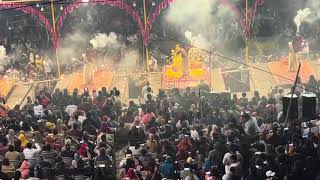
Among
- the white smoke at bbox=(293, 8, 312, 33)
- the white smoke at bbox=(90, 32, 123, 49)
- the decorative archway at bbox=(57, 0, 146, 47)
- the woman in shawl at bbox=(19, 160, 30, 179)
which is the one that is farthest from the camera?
the white smoke at bbox=(90, 32, 123, 49)

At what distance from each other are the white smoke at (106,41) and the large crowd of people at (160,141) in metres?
4.65

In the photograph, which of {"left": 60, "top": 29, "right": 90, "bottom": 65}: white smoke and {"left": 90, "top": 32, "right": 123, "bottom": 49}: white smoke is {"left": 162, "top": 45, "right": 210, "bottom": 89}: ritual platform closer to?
{"left": 90, "top": 32, "right": 123, "bottom": 49}: white smoke

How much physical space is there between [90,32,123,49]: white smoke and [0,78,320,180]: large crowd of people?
4654 millimetres

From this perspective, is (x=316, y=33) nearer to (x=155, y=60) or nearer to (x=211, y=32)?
(x=211, y=32)

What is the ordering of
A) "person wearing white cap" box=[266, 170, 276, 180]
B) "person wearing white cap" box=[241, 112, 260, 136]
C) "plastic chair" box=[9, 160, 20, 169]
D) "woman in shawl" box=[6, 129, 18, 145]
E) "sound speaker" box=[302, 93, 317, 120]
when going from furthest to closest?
"person wearing white cap" box=[241, 112, 260, 136] < "woman in shawl" box=[6, 129, 18, 145] < "plastic chair" box=[9, 160, 20, 169] < "sound speaker" box=[302, 93, 317, 120] < "person wearing white cap" box=[266, 170, 276, 180]

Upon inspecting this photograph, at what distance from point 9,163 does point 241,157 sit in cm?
560

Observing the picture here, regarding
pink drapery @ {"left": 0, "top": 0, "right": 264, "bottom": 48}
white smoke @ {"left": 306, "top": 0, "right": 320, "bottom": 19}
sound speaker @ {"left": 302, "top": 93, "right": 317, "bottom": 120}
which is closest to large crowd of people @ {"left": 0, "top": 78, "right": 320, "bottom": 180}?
sound speaker @ {"left": 302, "top": 93, "right": 317, "bottom": 120}

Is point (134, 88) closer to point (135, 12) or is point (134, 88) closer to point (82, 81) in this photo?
point (82, 81)

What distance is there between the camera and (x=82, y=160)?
17.2m

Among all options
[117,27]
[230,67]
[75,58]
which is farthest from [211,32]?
[75,58]

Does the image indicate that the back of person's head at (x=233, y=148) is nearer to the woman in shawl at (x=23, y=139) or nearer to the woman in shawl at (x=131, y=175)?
the woman in shawl at (x=131, y=175)

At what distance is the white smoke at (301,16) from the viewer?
27391 millimetres

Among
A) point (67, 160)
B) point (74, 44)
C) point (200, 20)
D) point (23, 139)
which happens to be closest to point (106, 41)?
point (74, 44)

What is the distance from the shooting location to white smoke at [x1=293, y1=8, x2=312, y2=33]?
2739cm
